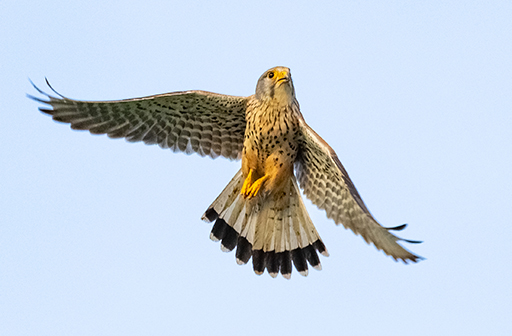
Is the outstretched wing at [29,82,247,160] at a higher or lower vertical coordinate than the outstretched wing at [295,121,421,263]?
higher

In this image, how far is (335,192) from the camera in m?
6.32

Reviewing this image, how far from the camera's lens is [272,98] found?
6.12 metres

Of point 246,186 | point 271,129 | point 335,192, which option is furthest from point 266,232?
point 271,129

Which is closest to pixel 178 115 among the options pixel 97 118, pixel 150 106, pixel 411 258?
pixel 150 106

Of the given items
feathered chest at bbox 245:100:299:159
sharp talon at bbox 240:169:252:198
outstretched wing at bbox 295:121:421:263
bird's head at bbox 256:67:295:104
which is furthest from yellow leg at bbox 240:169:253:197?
bird's head at bbox 256:67:295:104

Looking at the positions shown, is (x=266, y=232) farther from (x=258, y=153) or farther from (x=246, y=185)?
(x=258, y=153)

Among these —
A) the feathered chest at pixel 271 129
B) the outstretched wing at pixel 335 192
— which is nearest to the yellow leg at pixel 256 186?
the feathered chest at pixel 271 129

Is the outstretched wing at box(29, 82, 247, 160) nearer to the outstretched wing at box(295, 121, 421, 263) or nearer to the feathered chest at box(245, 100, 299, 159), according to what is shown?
the feathered chest at box(245, 100, 299, 159)

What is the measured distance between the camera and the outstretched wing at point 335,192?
18.6ft

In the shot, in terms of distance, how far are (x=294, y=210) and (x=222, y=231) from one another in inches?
29.1

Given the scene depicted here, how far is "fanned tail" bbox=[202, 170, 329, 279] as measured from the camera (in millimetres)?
6758

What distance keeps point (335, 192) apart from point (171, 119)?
1.71 m

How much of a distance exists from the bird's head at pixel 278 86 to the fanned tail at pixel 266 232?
3.17 feet

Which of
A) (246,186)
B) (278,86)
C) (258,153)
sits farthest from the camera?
(246,186)
